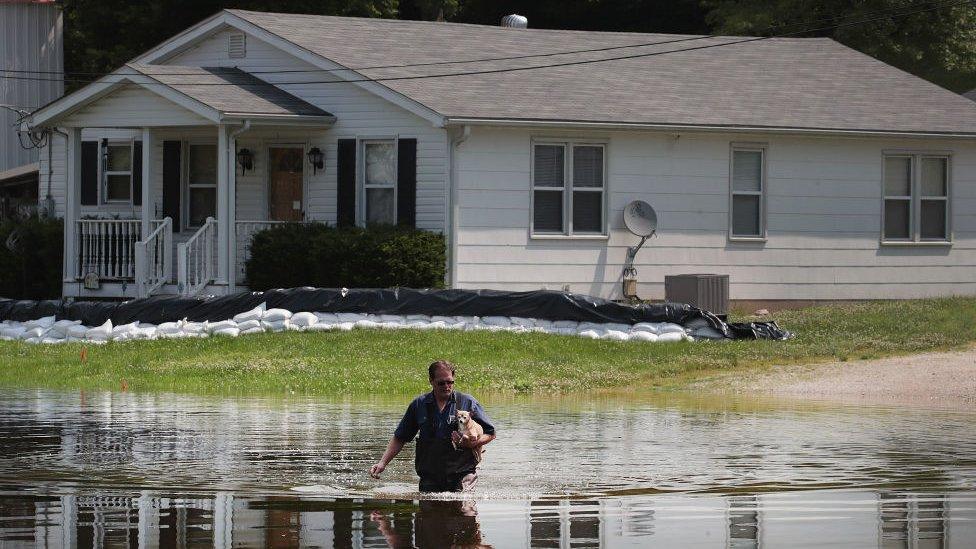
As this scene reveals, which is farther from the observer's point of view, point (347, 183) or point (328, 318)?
point (347, 183)

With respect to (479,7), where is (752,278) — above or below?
below

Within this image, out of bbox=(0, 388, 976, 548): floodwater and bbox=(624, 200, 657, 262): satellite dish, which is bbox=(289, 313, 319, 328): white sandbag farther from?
bbox=(624, 200, 657, 262): satellite dish

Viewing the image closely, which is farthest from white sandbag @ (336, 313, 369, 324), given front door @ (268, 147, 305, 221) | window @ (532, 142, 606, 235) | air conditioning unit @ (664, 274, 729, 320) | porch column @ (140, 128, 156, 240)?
air conditioning unit @ (664, 274, 729, 320)

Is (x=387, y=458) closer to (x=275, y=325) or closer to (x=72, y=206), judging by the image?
(x=275, y=325)

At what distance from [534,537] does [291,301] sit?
650 inches

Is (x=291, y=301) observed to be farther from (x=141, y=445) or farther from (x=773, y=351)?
(x=141, y=445)

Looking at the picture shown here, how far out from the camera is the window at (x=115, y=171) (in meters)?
34.1

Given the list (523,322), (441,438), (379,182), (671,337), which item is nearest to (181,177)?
(379,182)

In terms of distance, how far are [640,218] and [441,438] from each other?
1767cm

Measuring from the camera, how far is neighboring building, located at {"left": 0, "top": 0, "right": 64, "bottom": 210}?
167ft

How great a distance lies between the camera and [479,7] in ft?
192

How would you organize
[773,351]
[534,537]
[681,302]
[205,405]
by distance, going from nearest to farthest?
1. [534,537]
2. [205,405]
3. [773,351]
4. [681,302]

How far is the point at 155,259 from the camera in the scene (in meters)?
30.8

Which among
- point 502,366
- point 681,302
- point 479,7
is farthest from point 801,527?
point 479,7
